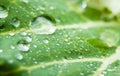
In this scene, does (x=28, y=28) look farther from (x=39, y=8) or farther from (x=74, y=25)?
(x=74, y=25)

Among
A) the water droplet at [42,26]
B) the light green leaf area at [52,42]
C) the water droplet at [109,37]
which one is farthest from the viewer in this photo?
the water droplet at [109,37]

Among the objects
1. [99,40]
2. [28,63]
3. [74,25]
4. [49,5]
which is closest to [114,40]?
[99,40]

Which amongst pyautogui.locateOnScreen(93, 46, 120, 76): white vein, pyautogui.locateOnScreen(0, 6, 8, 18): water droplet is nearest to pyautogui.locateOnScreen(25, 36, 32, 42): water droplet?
pyautogui.locateOnScreen(0, 6, 8, 18): water droplet

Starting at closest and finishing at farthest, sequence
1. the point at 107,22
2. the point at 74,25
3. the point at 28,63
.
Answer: the point at 28,63 < the point at 74,25 < the point at 107,22

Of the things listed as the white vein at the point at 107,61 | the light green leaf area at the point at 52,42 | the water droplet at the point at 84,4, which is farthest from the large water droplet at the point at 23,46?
the water droplet at the point at 84,4

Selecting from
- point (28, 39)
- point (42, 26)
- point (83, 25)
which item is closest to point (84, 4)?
point (83, 25)

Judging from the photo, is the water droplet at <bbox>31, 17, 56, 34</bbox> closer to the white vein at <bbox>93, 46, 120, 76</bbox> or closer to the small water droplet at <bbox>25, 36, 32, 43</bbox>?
the small water droplet at <bbox>25, 36, 32, 43</bbox>

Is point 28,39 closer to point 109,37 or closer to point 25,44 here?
point 25,44

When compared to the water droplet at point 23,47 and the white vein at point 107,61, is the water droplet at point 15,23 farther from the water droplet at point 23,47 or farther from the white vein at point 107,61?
the white vein at point 107,61
